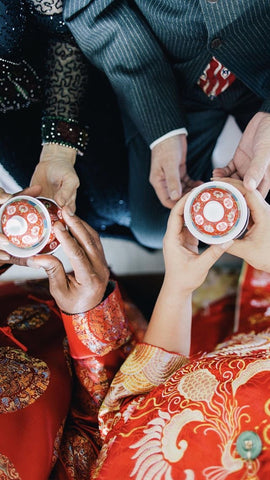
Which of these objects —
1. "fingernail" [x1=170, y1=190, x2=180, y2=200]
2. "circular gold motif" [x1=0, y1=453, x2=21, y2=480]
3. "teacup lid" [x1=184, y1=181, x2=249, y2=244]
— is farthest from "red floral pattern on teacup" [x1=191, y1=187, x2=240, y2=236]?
"circular gold motif" [x1=0, y1=453, x2=21, y2=480]

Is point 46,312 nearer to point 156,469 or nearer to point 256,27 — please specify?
point 156,469

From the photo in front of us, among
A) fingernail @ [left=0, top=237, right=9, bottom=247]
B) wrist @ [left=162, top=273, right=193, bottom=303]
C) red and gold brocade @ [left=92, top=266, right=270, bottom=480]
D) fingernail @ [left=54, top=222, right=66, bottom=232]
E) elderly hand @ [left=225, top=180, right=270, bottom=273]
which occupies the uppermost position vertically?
fingernail @ [left=0, top=237, right=9, bottom=247]

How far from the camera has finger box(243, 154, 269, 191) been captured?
0.92m

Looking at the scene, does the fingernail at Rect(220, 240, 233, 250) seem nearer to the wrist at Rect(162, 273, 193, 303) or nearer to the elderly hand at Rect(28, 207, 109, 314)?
the wrist at Rect(162, 273, 193, 303)

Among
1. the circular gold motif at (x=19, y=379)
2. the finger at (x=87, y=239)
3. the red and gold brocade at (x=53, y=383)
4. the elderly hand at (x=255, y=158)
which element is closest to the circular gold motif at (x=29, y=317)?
the red and gold brocade at (x=53, y=383)

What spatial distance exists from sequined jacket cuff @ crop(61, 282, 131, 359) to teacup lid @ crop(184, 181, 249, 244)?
276 mm

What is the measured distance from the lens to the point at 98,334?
3.27 ft

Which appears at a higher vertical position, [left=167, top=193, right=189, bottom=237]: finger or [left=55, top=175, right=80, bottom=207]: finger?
[left=55, top=175, right=80, bottom=207]: finger

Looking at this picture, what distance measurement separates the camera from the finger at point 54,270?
3.17 feet

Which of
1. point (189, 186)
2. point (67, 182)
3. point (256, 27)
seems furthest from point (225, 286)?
point (256, 27)

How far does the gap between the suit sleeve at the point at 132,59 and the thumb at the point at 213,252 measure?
16.1 inches

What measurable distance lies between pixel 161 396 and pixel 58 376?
0.27m

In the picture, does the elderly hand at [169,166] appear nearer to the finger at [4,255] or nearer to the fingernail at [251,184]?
the fingernail at [251,184]

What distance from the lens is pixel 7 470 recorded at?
2.69ft
